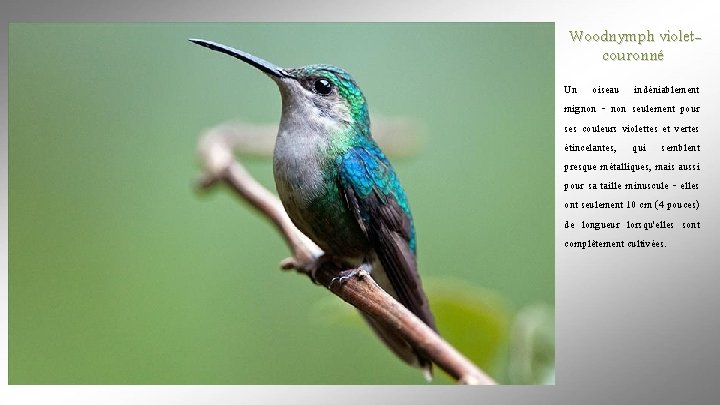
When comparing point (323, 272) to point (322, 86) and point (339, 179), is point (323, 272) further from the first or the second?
point (322, 86)

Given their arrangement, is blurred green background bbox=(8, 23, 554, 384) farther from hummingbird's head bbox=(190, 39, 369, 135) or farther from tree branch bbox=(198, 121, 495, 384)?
hummingbird's head bbox=(190, 39, 369, 135)

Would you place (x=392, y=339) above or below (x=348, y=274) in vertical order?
below

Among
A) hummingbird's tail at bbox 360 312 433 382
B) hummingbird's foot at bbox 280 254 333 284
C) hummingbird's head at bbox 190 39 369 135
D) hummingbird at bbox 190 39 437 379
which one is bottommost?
hummingbird's tail at bbox 360 312 433 382

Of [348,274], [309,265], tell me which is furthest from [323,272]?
[348,274]

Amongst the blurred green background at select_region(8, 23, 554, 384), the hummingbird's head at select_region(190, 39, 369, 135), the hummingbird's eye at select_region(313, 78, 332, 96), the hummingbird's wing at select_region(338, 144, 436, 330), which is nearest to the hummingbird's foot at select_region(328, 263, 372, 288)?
the hummingbird's wing at select_region(338, 144, 436, 330)

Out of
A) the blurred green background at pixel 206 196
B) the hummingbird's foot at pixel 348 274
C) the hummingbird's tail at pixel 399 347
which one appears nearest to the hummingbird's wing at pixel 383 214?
the hummingbird's foot at pixel 348 274

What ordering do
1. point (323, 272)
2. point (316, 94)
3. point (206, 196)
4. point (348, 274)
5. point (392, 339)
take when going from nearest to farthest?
point (348, 274)
point (316, 94)
point (323, 272)
point (392, 339)
point (206, 196)

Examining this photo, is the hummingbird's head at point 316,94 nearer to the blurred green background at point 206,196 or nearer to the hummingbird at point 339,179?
the hummingbird at point 339,179
